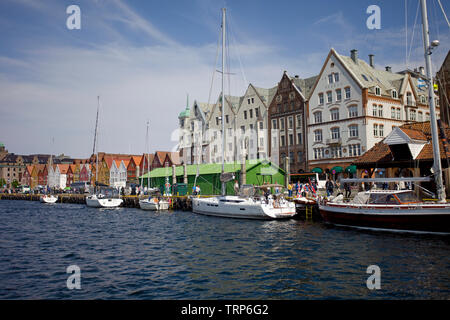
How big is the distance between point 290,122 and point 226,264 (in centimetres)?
5218

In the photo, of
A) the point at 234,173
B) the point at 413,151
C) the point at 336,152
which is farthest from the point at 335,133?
the point at 413,151

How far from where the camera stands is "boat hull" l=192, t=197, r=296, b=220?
3434 centimetres

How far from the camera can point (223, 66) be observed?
44.0 metres

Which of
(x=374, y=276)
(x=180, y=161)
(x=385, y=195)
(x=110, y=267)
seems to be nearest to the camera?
(x=374, y=276)

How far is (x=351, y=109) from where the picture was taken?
5600 centimetres

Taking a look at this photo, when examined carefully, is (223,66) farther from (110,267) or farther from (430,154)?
(110,267)

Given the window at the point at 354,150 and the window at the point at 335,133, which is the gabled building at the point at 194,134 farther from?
the window at the point at 354,150

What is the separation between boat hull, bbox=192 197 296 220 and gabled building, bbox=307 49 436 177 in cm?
2273

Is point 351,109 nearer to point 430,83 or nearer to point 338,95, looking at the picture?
point 338,95

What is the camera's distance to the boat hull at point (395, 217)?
23.3 meters

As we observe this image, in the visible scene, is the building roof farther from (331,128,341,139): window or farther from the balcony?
(331,128,341,139): window

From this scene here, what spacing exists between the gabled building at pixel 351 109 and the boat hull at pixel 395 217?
84.4 ft
